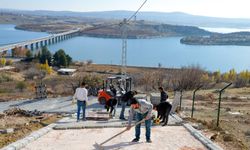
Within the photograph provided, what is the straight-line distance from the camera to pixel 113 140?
984 cm

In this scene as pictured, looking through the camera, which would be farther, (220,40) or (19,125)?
(220,40)

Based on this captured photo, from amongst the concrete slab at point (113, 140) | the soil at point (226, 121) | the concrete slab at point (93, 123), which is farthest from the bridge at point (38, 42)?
the concrete slab at point (113, 140)

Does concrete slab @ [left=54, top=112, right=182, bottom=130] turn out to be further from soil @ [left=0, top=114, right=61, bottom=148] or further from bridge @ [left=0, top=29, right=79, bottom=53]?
bridge @ [left=0, top=29, right=79, bottom=53]

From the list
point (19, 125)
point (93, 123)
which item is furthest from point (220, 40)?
point (19, 125)

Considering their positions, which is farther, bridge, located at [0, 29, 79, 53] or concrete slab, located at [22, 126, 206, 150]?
bridge, located at [0, 29, 79, 53]

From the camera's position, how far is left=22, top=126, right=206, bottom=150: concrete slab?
931cm

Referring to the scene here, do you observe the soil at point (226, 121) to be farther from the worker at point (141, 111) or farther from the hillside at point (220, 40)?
the hillside at point (220, 40)

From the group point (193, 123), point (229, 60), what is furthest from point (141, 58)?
point (193, 123)

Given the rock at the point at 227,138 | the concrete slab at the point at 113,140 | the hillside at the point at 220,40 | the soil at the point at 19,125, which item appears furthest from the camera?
the hillside at the point at 220,40

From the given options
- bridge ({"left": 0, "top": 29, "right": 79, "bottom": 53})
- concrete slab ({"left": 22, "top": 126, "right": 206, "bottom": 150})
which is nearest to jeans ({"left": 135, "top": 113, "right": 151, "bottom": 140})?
concrete slab ({"left": 22, "top": 126, "right": 206, "bottom": 150})

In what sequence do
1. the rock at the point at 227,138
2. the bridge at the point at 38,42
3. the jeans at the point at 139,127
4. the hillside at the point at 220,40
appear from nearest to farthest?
the jeans at the point at 139,127, the rock at the point at 227,138, the bridge at the point at 38,42, the hillside at the point at 220,40

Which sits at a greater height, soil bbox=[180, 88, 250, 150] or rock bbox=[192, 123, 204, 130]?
rock bbox=[192, 123, 204, 130]

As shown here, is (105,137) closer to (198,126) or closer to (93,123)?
(93,123)

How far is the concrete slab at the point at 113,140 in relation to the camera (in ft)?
30.6
